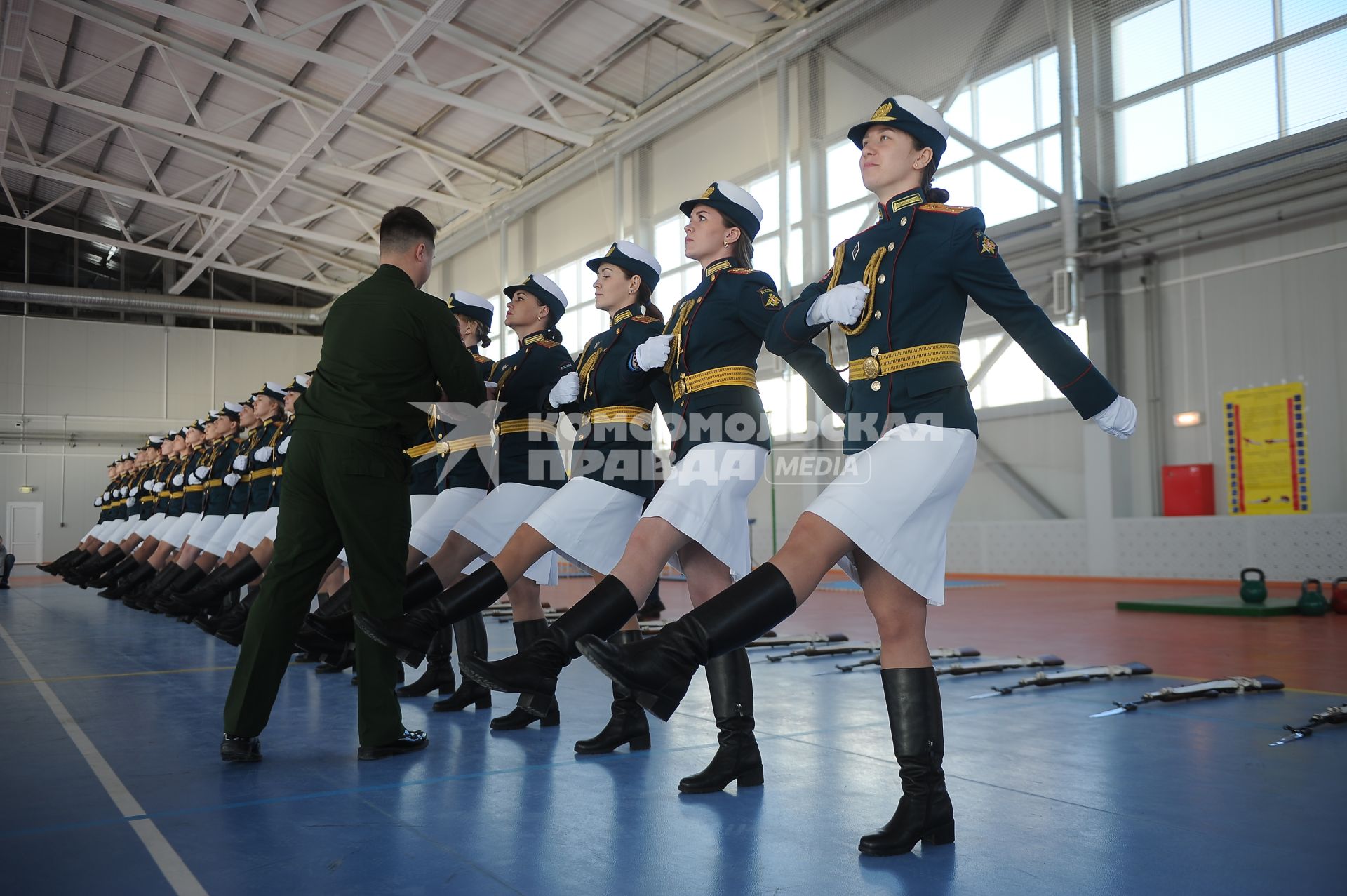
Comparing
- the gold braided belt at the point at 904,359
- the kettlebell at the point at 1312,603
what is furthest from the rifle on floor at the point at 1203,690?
the kettlebell at the point at 1312,603

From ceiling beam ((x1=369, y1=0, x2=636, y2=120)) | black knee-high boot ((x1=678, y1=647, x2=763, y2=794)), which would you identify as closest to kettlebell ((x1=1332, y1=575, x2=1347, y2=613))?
black knee-high boot ((x1=678, y1=647, x2=763, y2=794))

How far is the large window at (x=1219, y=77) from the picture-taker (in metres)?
10.6

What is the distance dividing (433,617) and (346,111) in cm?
1460

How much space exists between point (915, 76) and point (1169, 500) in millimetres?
6367

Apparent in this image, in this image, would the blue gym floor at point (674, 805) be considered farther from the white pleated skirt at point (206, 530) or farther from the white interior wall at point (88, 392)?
the white interior wall at point (88, 392)

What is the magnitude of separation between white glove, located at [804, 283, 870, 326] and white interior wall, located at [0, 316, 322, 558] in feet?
88.2

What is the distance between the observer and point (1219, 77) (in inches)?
449

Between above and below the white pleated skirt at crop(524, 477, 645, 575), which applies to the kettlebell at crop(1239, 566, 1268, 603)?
below

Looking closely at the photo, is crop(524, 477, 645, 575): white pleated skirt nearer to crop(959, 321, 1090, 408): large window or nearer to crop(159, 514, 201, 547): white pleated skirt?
crop(159, 514, 201, 547): white pleated skirt

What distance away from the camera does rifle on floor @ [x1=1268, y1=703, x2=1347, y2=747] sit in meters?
3.26

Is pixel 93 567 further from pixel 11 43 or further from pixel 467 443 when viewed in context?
pixel 467 443

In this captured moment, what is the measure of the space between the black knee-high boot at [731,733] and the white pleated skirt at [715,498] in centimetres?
27

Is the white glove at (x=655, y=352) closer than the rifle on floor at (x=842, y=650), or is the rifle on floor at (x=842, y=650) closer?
the white glove at (x=655, y=352)

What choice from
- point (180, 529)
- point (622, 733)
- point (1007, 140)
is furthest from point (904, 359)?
point (1007, 140)
